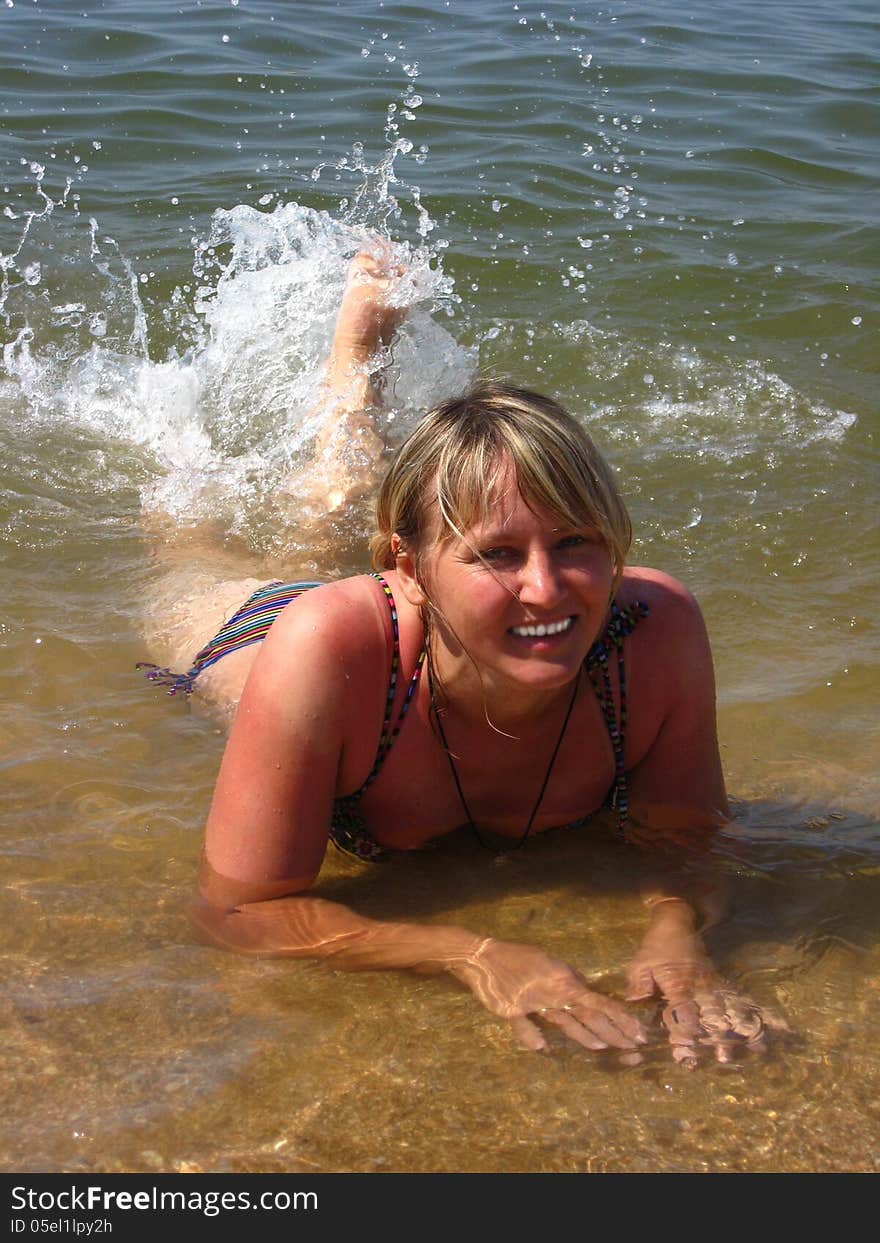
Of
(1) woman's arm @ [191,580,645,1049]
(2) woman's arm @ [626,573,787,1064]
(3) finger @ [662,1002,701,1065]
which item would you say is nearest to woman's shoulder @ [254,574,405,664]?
(1) woman's arm @ [191,580,645,1049]

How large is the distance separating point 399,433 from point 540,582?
285cm

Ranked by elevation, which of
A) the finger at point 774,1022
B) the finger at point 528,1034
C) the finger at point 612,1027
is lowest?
the finger at point 774,1022

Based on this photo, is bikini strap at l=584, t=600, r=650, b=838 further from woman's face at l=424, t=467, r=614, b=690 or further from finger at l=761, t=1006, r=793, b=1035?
finger at l=761, t=1006, r=793, b=1035

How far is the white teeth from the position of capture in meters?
2.67

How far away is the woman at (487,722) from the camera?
2.64 metres

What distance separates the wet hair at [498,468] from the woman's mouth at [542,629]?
170 millimetres

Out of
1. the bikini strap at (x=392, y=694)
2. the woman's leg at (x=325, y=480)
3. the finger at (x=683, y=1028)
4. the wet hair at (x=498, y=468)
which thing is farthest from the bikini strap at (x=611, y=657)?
the woman's leg at (x=325, y=480)

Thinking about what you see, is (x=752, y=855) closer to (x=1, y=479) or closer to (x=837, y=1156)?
(x=837, y=1156)

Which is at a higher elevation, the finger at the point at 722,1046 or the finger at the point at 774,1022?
the finger at the point at 722,1046

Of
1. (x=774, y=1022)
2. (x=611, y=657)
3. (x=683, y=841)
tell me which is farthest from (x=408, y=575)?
(x=774, y=1022)

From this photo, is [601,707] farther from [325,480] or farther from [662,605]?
[325,480]

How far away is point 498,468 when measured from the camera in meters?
2.61

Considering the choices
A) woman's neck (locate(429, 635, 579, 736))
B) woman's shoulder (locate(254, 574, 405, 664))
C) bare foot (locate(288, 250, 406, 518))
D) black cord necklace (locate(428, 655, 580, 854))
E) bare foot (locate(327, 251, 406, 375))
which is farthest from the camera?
bare foot (locate(327, 251, 406, 375))

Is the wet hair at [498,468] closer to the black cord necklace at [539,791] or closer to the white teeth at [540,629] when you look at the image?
the white teeth at [540,629]
